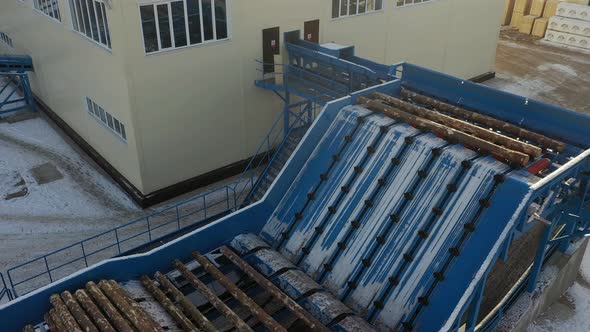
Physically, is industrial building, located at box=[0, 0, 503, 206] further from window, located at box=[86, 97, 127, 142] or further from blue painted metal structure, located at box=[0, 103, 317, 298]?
blue painted metal structure, located at box=[0, 103, 317, 298]

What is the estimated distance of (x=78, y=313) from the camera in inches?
285

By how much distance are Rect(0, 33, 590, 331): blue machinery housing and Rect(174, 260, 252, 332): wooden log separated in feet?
1.49

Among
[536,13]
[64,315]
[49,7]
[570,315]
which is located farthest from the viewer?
[536,13]

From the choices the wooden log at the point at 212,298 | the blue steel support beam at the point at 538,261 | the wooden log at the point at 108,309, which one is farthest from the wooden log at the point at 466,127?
the wooden log at the point at 108,309

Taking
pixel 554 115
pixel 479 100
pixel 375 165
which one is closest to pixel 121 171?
pixel 375 165

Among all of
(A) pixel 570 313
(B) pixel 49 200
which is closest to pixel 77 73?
(B) pixel 49 200

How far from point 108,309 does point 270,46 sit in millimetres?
9598

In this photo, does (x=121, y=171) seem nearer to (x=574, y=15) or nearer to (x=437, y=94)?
(x=437, y=94)

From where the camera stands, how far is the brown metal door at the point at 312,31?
15.5 m

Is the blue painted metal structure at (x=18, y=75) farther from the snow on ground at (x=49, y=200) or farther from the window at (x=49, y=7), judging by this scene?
the window at (x=49, y=7)

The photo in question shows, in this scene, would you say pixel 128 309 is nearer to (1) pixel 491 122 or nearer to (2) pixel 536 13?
(1) pixel 491 122

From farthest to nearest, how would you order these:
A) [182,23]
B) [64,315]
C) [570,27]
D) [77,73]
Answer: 1. [570,27]
2. [77,73]
3. [182,23]
4. [64,315]

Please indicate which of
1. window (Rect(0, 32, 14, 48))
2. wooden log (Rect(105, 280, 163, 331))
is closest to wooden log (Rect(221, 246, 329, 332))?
wooden log (Rect(105, 280, 163, 331))

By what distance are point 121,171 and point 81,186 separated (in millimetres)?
1368
